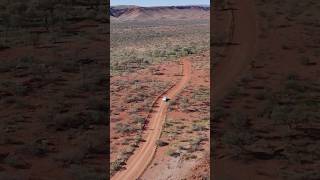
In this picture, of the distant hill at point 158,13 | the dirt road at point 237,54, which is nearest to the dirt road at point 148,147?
the dirt road at point 237,54

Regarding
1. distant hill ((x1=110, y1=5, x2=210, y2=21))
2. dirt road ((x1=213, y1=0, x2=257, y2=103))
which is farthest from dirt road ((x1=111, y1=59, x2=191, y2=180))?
distant hill ((x1=110, y1=5, x2=210, y2=21))

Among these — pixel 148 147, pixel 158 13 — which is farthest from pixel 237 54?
pixel 158 13

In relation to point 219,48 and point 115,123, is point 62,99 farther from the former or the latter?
point 219,48

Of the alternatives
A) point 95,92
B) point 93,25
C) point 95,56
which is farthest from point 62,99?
point 93,25

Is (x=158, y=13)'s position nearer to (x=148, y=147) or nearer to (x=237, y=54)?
(x=237, y=54)

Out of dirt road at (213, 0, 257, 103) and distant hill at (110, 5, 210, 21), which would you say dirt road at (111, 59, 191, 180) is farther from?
distant hill at (110, 5, 210, 21)
